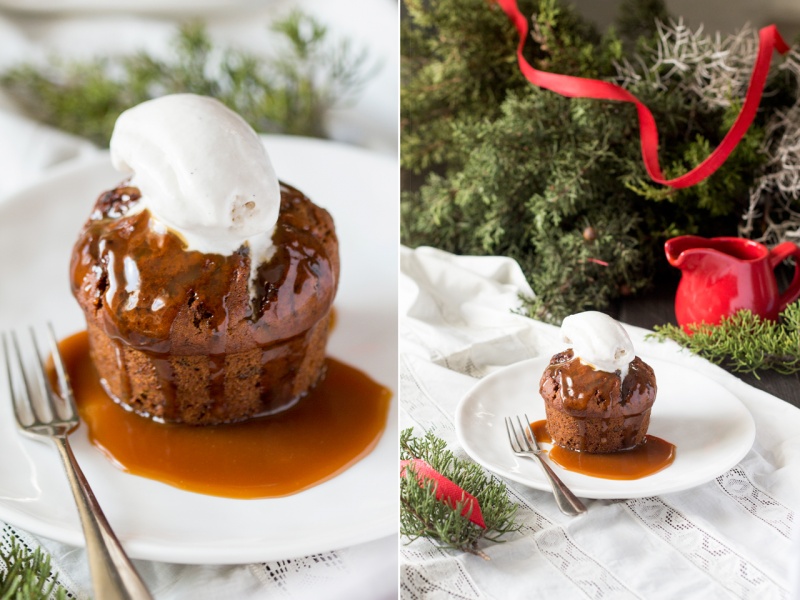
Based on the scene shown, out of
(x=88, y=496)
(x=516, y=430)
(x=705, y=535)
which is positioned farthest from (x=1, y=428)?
(x=705, y=535)

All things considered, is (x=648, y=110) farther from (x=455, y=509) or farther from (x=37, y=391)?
(x=37, y=391)

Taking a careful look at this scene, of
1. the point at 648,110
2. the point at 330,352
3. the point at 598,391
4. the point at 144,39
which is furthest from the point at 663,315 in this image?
the point at 144,39

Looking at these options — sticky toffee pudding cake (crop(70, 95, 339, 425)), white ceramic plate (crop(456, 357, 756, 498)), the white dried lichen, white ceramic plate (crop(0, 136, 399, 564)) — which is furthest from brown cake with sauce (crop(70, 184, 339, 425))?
the white dried lichen

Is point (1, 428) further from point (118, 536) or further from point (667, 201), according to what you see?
point (667, 201)

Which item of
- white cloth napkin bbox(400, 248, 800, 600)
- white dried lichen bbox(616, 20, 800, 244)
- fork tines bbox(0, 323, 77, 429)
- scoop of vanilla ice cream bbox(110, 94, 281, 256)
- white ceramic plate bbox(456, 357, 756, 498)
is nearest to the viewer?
white cloth napkin bbox(400, 248, 800, 600)

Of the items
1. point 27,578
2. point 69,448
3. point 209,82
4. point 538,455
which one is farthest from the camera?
point 209,82

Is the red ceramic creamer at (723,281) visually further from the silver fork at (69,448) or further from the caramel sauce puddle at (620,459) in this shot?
the silver fork at (69,448)

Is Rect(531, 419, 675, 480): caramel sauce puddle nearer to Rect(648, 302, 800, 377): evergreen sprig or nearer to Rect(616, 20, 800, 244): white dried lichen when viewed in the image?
Rect(648, 302, 800, 377): evergreen sprig
